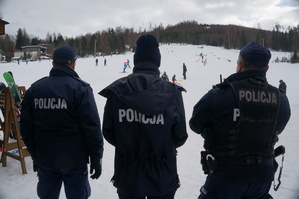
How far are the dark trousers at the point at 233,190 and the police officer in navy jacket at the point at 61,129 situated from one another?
1164mm

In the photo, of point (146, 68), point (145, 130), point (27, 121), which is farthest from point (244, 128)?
point (27, 121)

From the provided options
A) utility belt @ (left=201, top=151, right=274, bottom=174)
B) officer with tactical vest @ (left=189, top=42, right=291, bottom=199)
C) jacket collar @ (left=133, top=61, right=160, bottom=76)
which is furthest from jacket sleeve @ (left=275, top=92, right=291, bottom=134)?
jacket collar @ (left=133, top=61, right=160, bottom=76)

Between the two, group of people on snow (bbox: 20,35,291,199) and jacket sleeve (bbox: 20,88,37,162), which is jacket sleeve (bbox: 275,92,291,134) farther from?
jacket sleeve (bbox: 20,88,37,162)

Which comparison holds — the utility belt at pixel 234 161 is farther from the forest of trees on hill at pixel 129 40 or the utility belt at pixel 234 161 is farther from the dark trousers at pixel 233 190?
the forest of trees on hill at pixel 129 40

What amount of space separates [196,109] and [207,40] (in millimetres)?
106446

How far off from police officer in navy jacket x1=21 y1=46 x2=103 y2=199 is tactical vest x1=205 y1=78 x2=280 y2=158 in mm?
1299

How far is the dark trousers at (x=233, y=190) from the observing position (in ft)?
6.31

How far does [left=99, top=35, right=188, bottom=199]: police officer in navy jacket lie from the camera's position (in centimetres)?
183

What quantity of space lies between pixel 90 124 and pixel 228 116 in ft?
4.39

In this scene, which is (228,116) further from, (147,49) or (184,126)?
(147,49)

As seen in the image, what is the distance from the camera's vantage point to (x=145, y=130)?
1836 millimetres

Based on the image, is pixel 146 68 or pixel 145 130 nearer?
pixel 145 130

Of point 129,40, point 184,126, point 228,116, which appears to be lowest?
point 184,126

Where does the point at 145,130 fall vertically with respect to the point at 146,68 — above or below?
below
